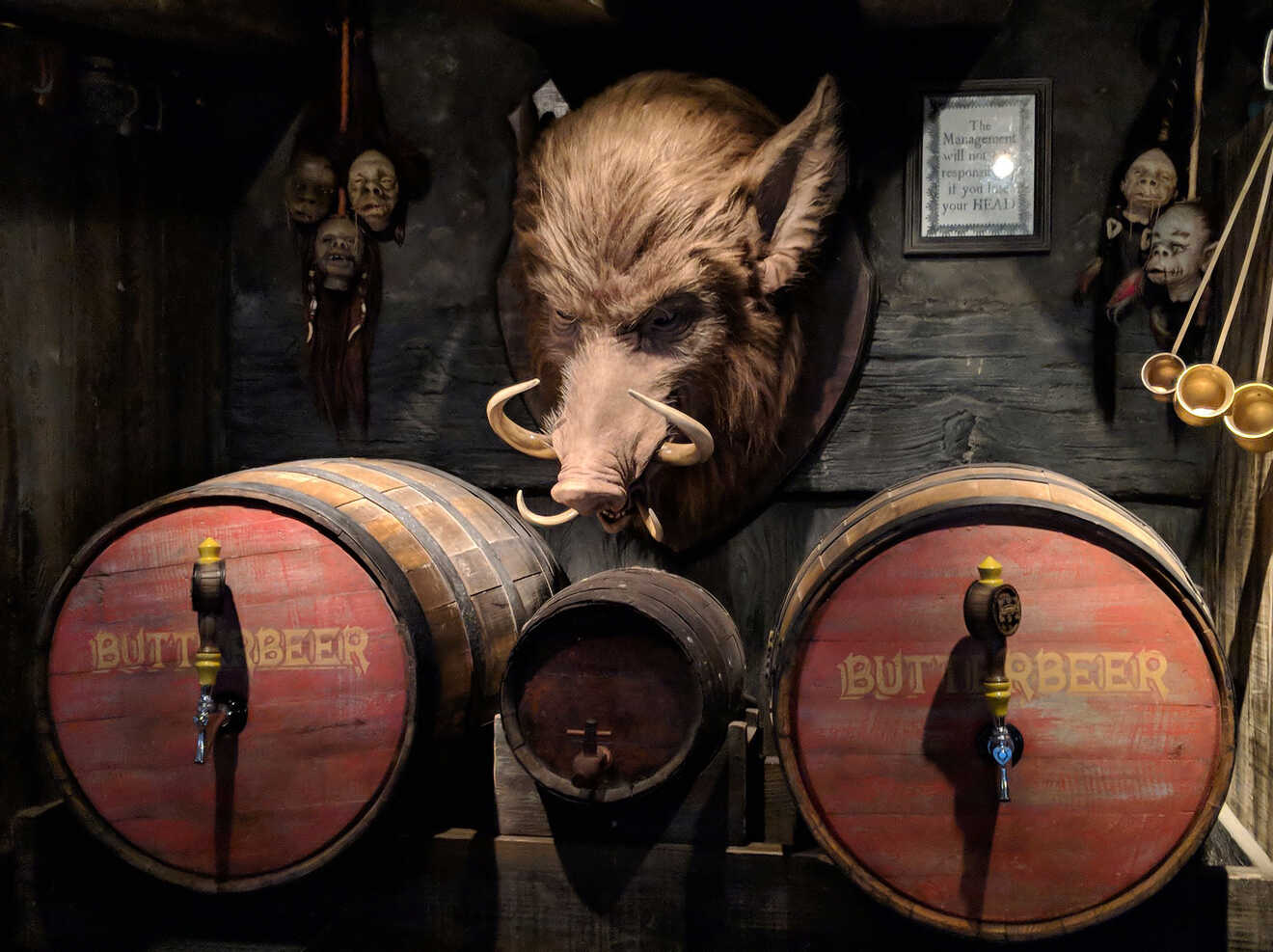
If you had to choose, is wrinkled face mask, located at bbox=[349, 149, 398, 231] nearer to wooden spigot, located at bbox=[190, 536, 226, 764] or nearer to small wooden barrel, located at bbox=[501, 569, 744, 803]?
wooden spigot, located at bbox=[190, 536, 226, 764]

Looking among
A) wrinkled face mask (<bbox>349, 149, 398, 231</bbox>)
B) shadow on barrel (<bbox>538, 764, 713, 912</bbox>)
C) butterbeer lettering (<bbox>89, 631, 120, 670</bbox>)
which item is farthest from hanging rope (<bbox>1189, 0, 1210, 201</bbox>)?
butterbeer lettering (<bbox>89, 631, 120, 670</bbox>)

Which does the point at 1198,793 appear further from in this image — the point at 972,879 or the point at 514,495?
the point at 514,495

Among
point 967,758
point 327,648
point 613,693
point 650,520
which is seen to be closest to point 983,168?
point 650,520

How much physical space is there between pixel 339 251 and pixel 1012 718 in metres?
2.26

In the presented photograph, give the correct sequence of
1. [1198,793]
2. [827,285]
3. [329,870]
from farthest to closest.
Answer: [827,285] → [329,870] → [1198,793]

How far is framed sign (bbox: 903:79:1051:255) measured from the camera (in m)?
3.10

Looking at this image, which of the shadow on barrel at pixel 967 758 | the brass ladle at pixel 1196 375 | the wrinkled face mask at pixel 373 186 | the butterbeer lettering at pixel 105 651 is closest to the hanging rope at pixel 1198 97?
the brass ladle at pixel 1196 375

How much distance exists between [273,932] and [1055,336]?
2.45 meters

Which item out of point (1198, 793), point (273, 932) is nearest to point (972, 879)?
point (1198, 793)

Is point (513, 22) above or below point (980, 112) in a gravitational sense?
above

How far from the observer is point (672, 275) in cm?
304

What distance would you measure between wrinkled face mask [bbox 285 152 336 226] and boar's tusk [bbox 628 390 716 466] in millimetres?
1171

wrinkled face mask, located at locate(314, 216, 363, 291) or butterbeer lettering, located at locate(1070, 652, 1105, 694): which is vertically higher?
wrinkled face mask, located at locate(314, 216, 363, 291)

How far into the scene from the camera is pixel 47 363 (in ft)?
9.77
